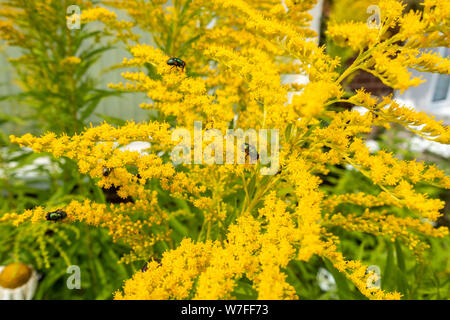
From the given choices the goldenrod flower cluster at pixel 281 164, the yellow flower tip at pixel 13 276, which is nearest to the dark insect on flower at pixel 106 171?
the goldenrod flower cluster at pixel 281 164

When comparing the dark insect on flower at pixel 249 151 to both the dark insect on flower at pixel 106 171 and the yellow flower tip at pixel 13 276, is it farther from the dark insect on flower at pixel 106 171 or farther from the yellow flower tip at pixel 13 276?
the yellow flower tip at pixel 13 276

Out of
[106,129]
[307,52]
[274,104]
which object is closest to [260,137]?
[274,104]

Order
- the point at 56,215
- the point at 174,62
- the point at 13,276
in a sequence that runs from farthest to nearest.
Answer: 1. the point at 13,276
2. the point at 174,62
3. the point at 56,215

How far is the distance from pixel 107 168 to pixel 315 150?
1.31 feet

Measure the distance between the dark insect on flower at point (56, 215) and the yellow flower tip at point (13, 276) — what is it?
690mm

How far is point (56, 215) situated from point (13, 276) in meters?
0.73

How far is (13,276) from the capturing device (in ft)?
2.95

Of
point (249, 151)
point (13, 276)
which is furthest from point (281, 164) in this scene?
point (13, 276)

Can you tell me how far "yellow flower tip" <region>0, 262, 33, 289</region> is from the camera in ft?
2.98

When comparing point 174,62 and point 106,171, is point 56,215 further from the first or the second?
point 174,62

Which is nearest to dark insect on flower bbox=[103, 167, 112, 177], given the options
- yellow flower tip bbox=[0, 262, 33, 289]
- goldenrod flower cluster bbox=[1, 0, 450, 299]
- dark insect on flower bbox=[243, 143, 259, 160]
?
goldenrod flower cluster bbox=[1, 0, 450, 299]

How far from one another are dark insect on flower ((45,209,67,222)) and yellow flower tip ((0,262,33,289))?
2.26 ft
